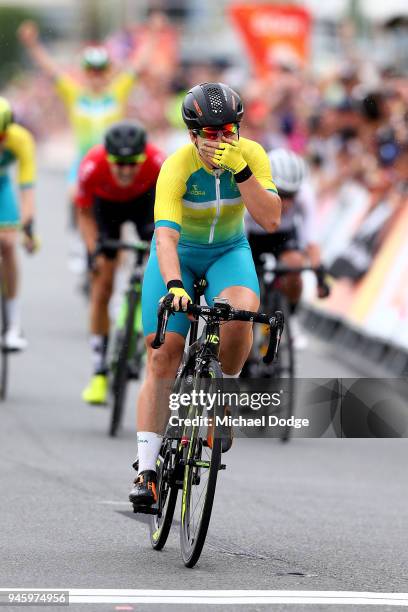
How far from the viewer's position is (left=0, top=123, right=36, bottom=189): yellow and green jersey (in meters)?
12.9

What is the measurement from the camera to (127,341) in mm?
11539

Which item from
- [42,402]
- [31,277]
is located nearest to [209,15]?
[31,277]

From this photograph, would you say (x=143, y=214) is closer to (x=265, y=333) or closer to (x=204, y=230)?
(x=265, y=333)

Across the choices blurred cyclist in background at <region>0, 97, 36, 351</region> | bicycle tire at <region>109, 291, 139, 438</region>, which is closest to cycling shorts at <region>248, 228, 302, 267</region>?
bicycle tire at <region>109, 291, 139, 438</region>

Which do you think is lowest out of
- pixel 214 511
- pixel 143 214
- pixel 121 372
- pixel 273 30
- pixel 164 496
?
pixel 214 511

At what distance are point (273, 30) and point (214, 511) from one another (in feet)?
65.0

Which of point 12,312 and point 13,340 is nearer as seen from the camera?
point 13,340

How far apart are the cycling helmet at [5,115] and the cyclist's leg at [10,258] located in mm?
1102

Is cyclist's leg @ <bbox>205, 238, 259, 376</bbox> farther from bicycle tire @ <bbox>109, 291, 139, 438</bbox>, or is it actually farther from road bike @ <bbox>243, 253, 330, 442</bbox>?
road bike @ <bbox>243, 253, 330, 442</bbox>

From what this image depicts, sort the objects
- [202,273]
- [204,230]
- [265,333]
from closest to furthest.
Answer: [204,230]
[202,273]
[265,333]

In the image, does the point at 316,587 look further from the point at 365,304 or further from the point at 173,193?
the point at 365,304

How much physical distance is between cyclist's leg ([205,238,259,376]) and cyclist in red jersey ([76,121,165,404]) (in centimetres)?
369

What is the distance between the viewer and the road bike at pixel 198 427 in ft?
23.2

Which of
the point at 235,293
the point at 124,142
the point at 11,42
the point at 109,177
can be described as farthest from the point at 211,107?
the point at 11,42
